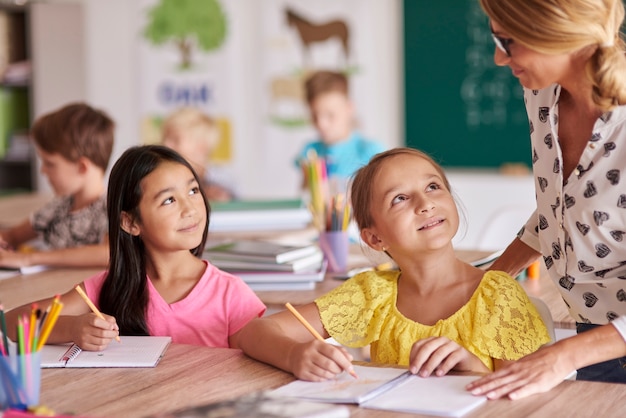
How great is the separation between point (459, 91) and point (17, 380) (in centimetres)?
472

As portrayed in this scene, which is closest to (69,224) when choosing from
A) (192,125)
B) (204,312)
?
(204,312)

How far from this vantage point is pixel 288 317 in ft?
5.90

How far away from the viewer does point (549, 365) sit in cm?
144

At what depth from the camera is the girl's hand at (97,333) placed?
174 cm

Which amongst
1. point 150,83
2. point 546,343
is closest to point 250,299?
point 546,343

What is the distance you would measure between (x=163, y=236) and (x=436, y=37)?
4066 millimetres

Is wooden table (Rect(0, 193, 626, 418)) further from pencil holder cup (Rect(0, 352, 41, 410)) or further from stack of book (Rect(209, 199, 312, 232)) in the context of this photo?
stack of book (Rect(209, 199, 312, 232))

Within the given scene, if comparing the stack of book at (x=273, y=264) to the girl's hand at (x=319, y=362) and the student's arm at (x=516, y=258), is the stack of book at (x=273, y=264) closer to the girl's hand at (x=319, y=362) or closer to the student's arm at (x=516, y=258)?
the student's arm at (x=516, y=258)

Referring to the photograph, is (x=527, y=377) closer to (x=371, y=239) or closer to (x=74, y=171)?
(x=371, y=239)

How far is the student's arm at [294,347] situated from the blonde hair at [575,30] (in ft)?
1.89

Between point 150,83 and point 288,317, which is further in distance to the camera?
point 150,83

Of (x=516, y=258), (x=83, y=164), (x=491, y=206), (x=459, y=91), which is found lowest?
(x=491, y=206)

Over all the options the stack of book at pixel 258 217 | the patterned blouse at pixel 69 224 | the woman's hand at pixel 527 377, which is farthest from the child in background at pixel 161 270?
the stack of book at pixel 258 217

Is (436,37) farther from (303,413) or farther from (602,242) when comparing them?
(303,413)
